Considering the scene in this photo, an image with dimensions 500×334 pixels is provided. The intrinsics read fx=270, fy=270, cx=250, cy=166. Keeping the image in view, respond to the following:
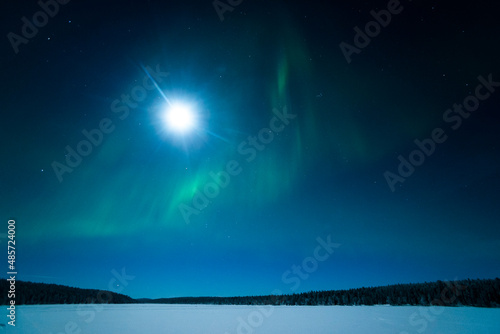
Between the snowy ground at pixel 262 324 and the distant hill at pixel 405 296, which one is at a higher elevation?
the distant hill at pixel 405 296

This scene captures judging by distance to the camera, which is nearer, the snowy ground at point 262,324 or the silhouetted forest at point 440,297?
the snowy ground at point 262,324

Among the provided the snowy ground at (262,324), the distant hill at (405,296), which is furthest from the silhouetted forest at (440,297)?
the snowy ground at (262,324)

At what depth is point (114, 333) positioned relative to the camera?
57.7 feet

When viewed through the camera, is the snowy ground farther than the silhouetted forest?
No

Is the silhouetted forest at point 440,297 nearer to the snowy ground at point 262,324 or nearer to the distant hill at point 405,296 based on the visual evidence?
the distant hill at point 405,296

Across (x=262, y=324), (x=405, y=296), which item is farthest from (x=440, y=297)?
(x=262, y=324)

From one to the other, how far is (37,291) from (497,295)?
436 ft

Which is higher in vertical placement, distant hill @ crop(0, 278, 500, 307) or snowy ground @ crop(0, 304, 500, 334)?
distant hill @ crop(0, 278, 500, 307)

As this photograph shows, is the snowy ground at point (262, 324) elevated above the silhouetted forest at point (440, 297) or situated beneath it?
situated beneath

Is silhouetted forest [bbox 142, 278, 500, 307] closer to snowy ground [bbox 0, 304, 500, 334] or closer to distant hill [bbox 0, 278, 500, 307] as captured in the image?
distant hill [bbox 0, 278, 500, 307]

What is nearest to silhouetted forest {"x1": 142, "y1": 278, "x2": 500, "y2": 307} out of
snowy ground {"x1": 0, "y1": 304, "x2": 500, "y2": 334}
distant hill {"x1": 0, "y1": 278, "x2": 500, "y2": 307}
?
distant hill {"x1": 0, "y1": 278, "x2": 500, "y2": 307}

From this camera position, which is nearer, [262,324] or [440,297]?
[262,324]

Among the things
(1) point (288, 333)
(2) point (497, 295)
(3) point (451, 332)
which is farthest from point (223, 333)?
(2) point (497, 295)

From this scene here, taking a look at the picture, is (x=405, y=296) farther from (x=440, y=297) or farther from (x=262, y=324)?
(x=262, y=324)
